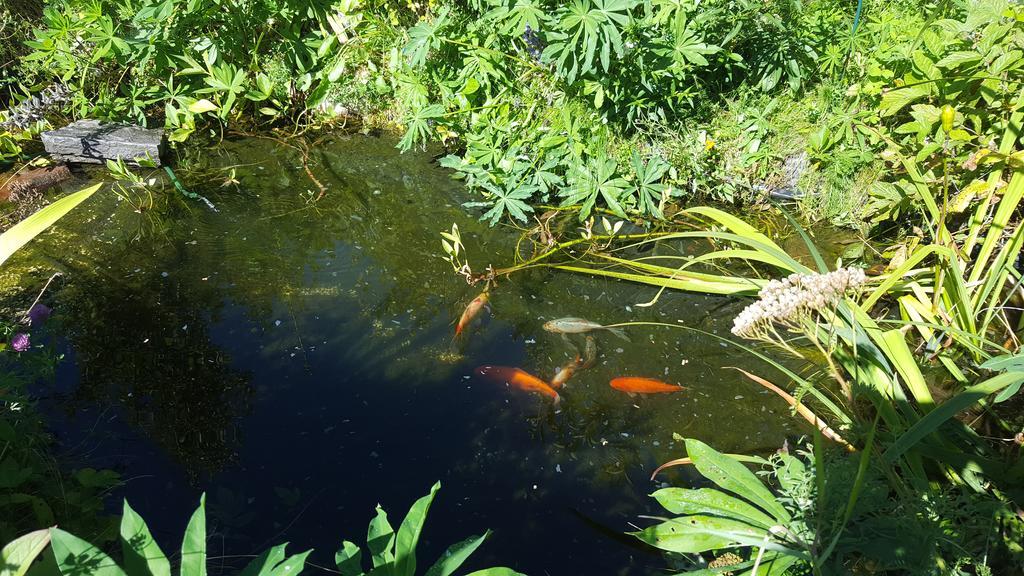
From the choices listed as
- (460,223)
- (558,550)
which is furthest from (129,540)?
(460,223)

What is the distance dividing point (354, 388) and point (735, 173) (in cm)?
237

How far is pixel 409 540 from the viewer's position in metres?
1.49

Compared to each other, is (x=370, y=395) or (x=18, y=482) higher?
(x=18, y=482)

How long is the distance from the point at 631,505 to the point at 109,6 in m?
4.11

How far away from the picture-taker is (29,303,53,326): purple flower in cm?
256

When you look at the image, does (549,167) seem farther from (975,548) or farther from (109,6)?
(109,6)

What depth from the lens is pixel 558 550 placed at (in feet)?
6.72

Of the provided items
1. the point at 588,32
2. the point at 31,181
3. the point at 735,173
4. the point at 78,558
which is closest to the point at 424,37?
the point at 588,32

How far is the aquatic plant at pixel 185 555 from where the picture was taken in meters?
1.26

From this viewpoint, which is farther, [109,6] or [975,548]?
[109,6]

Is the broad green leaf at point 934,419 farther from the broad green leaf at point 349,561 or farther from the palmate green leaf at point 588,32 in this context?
the palmate green leaf at point 588,32

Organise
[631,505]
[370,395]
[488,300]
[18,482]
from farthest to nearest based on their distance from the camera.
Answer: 1. [488,300]
2. [370,395]
3. [631,505]
4. [18,482]

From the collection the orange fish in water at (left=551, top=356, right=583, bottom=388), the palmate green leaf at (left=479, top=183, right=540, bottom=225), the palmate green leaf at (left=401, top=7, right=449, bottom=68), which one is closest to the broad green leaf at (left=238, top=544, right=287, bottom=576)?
the orange fish in water at (left=551, top=356, right=583, bottom=388)

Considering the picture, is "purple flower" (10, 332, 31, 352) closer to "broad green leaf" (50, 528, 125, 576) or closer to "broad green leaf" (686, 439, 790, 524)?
"broad green leaf" (50, 528, 125, 576)
